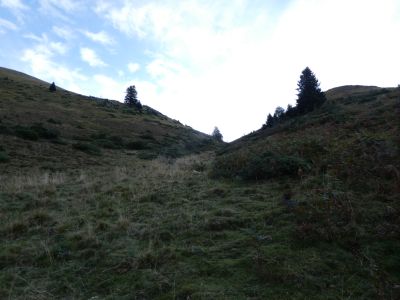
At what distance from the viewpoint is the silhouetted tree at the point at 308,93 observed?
3666 cm

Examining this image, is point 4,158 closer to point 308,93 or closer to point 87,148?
point 87,148

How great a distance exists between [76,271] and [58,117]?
30.8 meters

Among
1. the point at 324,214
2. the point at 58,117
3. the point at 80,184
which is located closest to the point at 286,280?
the point at 324,214

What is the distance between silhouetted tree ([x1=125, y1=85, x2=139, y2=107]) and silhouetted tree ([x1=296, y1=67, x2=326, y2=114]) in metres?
37.9

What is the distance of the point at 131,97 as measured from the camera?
70.6 metres

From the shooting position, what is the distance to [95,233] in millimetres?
6398

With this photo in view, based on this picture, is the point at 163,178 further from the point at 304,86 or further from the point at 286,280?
the point at 304,86

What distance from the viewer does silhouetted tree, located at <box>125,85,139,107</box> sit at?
228 ft

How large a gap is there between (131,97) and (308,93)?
42254mm

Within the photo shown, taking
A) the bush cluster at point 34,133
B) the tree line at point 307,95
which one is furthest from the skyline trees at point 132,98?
the bush cluster at point 34,133

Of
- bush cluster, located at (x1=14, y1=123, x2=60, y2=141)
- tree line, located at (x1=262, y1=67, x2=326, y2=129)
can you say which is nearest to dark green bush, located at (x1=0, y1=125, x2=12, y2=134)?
bush cluster, located at (x1=14, y1=123, x2=60, y2=141)

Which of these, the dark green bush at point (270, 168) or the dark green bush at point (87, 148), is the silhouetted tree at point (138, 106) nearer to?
the dark green bush at point (87, 148)

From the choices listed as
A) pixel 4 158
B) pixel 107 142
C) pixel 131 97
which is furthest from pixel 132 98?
pixel 4 158

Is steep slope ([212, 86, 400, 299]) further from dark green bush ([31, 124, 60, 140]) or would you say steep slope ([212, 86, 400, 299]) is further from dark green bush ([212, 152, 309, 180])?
dark green bush ([31, 124, 60, 140])
